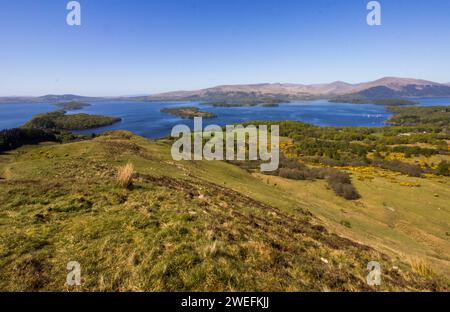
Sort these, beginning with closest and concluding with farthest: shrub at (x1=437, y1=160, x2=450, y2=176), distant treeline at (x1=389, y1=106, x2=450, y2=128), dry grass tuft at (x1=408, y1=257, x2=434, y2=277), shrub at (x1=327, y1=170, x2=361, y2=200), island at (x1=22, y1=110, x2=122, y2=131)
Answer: dry grass tuft at (x1=408, y1=257, x2=434, y2=277)
shrub at (x1=327, y1=170, x2=361, y2=200)
shrub at (x1=437, y1=160, x2=450, y2=176)
island at (x1=22, y1=110, x2=122, y2=131)
distant treeline at (x1=389, y1=106, x2=450, y2=128)

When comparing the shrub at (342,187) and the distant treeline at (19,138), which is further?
the distant treeline at (19,138)

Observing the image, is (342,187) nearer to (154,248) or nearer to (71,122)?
(154,248)

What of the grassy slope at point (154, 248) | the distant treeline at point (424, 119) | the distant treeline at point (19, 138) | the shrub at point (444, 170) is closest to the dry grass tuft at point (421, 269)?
the grassy slope at point (154, 248)

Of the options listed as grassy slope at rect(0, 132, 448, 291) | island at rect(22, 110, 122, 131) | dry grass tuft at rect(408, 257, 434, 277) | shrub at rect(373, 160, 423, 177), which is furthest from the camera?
island at rect(22, 110, 122, 131)

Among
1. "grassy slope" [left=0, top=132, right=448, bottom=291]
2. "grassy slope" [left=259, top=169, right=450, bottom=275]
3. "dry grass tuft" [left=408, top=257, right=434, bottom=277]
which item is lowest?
"grassy slope" [left=259, top=169, right=450, bottom=275]

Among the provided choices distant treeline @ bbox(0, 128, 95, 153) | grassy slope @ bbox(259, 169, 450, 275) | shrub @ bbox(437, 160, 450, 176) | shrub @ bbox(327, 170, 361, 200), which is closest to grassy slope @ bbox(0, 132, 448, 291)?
grassy slope @ bbox(259, 169, 450, 275)

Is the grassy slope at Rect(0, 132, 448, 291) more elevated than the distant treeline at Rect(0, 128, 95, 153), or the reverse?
the distant treeline at Rect(0, 128, 95, 153)

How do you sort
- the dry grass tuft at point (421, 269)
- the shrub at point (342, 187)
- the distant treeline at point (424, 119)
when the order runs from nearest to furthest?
the dry grass tuft at point (421, 269)
the shrub at point (342, 187)
the distant treeline at point (424, 119)

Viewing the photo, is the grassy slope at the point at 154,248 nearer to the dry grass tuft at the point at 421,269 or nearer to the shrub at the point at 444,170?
the dry grass tuft at the point at 421,269

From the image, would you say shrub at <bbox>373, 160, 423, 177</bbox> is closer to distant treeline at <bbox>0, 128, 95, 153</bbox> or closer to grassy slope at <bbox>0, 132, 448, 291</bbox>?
grassy slope at <bbox>0, 132, 448, 291</bbox>

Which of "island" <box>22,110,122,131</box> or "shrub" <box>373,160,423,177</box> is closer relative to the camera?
"shrub" <box>373,160,423,177</box>
